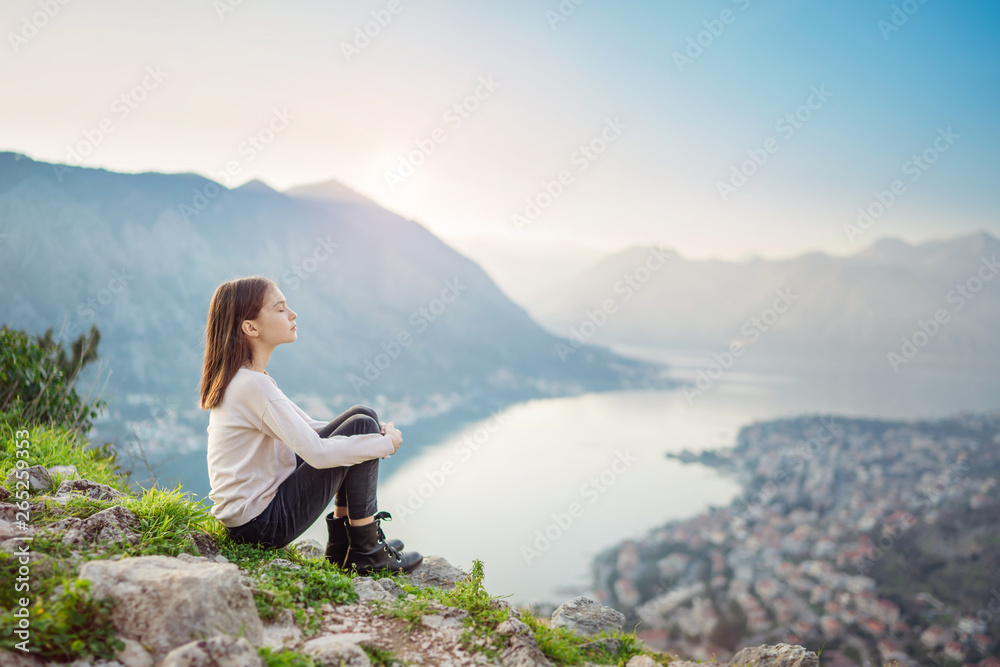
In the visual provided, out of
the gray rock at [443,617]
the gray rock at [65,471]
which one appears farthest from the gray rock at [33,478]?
the gray rock at [443,617]

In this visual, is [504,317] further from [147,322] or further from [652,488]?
[147,322]

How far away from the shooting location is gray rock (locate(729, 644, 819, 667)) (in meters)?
2.17

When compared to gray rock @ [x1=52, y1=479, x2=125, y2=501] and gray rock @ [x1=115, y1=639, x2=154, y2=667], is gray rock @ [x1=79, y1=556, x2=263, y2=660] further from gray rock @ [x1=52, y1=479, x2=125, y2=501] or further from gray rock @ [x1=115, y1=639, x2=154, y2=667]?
gray rock @ [x1=52, y1=479, x2=125, y2=501]

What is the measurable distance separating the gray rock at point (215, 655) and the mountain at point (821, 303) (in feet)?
163

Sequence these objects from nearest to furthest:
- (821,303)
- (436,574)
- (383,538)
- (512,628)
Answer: (512,628), (383,538), (436,574), (821,303)

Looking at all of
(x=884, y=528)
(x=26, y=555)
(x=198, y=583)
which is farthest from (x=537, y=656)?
(x=884, y=528)

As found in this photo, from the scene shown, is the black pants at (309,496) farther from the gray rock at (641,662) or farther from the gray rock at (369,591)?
the gray rock at (641,662)

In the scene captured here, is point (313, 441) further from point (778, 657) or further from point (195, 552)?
point (778, 657)

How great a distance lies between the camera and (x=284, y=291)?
33625 mm

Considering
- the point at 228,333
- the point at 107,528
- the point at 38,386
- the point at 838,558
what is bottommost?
the point at 838,558

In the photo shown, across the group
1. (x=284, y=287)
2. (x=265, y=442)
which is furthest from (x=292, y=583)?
(x=284, y=287)

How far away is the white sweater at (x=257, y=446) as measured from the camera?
2.17 m

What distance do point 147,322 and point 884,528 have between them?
34.3 metres

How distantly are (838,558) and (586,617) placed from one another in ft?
80.7
